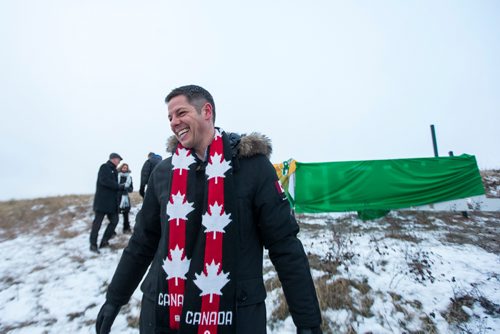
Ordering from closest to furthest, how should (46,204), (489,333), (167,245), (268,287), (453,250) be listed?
1. (167,245)
2. (489,333)
3. (268,287)
4. (453,250)
5. (46,204)

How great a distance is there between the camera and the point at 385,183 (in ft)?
25.7

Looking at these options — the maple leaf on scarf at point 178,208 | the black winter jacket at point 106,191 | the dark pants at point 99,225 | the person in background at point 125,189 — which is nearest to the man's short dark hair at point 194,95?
the maple leaf on scarf at point 178,208

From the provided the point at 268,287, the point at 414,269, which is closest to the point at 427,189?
the point at 414,269

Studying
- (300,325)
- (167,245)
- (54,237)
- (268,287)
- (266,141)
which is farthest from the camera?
(54,237)

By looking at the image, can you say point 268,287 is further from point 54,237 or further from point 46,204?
point 46,204

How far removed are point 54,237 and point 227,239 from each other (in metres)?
8.78

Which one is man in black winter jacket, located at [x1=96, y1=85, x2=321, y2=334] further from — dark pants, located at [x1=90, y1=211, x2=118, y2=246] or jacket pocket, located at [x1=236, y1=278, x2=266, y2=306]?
dark pants, located at [x1=90, y1=211, x2=118, y2=246]

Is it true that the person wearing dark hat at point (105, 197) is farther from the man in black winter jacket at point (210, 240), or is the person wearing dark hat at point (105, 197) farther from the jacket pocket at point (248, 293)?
the jacket pocket at point (248, 293)

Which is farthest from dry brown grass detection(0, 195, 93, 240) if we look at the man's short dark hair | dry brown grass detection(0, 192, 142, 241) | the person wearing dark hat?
the man's short dark hair

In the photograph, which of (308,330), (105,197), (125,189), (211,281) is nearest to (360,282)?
(308,330)

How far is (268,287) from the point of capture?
394 centimetres

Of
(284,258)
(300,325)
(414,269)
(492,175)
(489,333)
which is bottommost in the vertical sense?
(489,333)

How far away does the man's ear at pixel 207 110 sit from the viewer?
168cm

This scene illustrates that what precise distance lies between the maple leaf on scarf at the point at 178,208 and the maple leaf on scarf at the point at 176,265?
184mm
